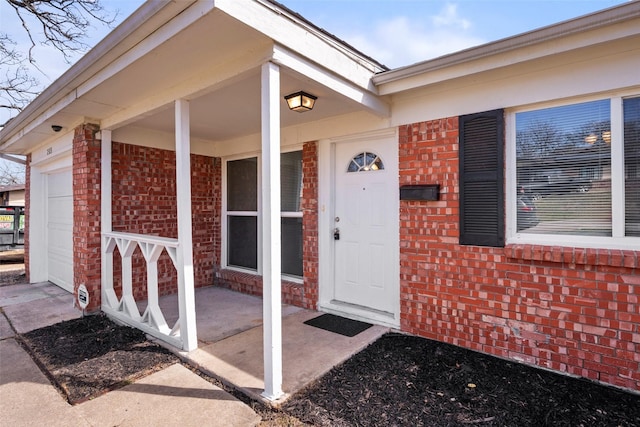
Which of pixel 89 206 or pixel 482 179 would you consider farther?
pixel 89 206

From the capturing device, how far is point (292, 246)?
4.76 metres

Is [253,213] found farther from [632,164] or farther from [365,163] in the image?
[632,164]

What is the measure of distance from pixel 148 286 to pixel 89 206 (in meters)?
1.50

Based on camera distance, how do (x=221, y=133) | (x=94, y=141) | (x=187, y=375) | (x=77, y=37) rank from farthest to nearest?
(x=77, y=37) < (x=221, y=133) < (x=94, y=141) < (x=187, y=375)

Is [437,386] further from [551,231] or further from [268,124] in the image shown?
[268,124]

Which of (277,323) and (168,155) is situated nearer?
(277,323)

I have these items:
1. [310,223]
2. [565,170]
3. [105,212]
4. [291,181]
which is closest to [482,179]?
[565,170]

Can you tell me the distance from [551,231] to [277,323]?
2.34 meters

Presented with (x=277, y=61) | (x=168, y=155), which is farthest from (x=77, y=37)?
(x=277, y=61)

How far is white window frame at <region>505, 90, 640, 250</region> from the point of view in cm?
246

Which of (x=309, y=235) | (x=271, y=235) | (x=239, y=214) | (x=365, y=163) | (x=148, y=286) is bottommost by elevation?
(x=148, y=286)

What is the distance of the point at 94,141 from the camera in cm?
419

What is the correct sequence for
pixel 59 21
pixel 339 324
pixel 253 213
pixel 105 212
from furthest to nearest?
pixel 59 21, pixel 253 213, pixel 105 212, pixel 339 324

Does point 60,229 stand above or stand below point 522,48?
below
